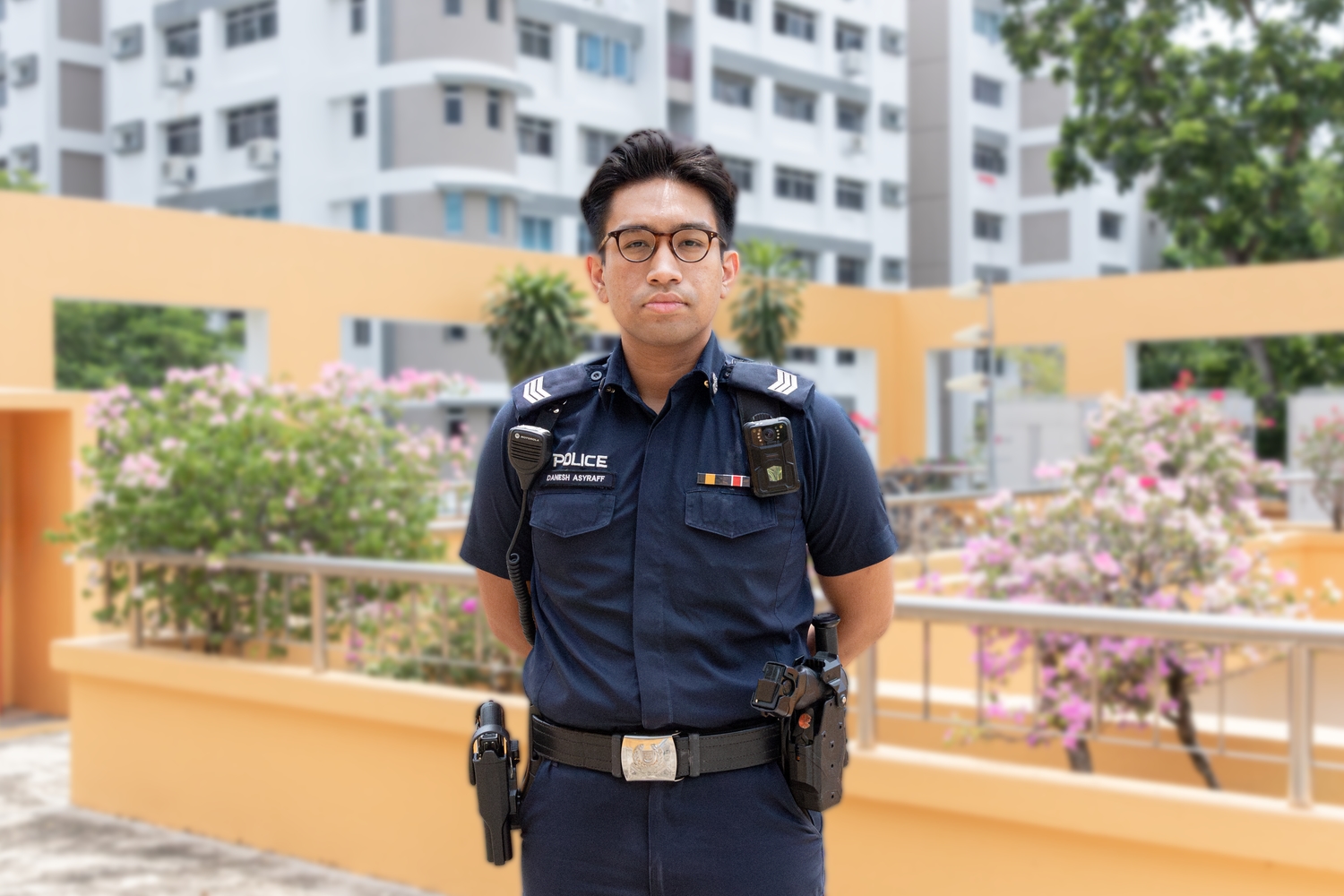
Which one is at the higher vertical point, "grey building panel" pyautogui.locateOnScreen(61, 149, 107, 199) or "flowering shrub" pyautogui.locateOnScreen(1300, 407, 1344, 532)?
"grey building panel" pyautogui.locateOnScreen(61, 149, 107, 199)

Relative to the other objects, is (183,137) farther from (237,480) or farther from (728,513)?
(728,513)

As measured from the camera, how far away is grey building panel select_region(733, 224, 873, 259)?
33094 mm

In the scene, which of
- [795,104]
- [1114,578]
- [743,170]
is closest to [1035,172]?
[795,104]

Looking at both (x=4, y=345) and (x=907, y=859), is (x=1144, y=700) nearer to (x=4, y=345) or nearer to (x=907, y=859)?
(x=907, y=859)

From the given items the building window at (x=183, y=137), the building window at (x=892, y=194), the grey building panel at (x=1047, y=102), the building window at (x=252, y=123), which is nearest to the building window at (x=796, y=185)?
the building window at (x=892, y=194)

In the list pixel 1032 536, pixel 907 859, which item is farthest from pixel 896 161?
pixel 907 859

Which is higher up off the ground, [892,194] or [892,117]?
[892,117]

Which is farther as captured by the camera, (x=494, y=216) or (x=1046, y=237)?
(x=1046, y=237)

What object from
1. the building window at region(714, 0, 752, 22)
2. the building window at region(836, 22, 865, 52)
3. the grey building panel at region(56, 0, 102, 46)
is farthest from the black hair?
the building window at region(836, 22, 865, 52)

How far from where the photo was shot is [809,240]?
3531cm

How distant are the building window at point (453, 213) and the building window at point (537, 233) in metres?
2.10

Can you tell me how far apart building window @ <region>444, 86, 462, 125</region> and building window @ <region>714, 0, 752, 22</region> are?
8.44 meters

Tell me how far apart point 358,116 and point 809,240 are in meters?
12.6

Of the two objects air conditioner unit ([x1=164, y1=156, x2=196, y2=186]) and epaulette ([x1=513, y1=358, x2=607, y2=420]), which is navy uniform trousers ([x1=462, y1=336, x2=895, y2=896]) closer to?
epaulette ([x1=513, y1=358, x2=607, y2=420])
